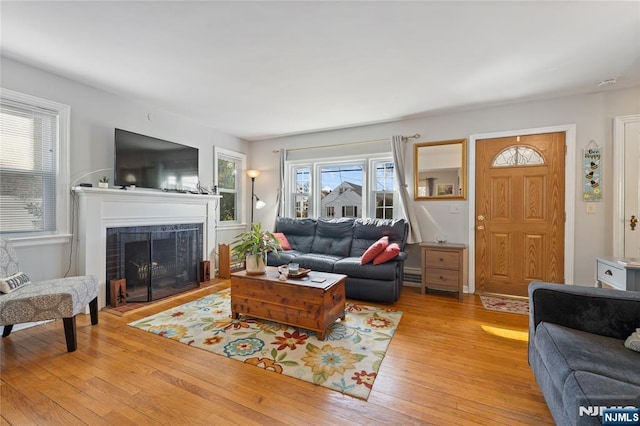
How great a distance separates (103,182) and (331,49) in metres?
2.85

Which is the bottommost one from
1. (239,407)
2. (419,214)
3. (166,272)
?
(239,407)

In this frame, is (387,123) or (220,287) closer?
(220,287)

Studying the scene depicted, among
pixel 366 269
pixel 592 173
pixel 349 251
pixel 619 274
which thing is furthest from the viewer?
pixel 349 251

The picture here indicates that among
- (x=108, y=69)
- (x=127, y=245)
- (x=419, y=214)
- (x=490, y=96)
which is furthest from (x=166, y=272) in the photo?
(x=490, y=96)

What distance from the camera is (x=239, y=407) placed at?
1515mm

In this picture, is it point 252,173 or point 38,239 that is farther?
point 252,173

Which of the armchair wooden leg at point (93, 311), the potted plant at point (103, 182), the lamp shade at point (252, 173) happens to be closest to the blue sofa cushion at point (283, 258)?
the lamp shade at point (252, 173)

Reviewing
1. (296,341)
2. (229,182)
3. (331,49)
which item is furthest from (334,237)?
(331,49)

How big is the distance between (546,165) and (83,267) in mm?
5454

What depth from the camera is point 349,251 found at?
13.0 ft

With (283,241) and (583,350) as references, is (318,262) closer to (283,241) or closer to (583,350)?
(283,241)

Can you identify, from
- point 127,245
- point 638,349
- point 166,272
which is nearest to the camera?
point 638,349

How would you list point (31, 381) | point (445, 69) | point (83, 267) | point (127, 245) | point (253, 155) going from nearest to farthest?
point (31, 381)
point (445, 69)
point (83, 267)
point (127, 245)
point (253, 155)

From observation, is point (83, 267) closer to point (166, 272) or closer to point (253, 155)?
point (166, 272)
